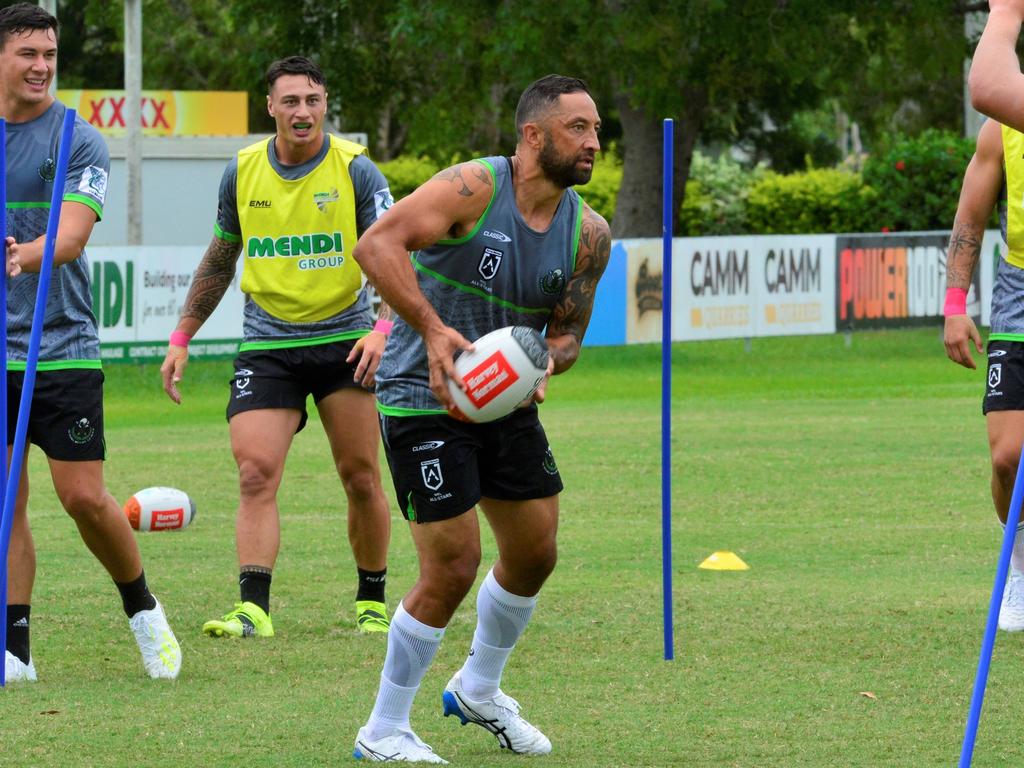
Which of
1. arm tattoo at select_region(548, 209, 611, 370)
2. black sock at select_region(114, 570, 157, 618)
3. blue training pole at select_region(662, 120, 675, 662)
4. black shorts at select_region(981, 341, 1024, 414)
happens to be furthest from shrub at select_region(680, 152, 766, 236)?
arm tattoo at select_region(548, 209, 611, 370)

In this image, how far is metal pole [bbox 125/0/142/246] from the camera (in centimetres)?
2542

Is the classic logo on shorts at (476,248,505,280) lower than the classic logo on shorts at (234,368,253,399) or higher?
higher

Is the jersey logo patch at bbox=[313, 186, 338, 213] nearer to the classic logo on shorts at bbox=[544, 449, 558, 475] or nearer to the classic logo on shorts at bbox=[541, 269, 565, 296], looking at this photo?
the classic logo on shorts at bbox=[541, 269, 565, 296]


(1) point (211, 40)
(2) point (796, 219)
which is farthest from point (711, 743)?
(1) point (211, 40)

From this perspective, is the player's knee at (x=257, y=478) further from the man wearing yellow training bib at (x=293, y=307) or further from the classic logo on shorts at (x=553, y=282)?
the classic logo on shorts at (x=553, y=282)

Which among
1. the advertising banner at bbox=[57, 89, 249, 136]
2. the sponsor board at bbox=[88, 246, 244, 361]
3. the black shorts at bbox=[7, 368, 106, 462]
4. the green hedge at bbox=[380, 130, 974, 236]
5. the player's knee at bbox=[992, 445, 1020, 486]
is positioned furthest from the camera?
the advertising banner at bbox=[57, 89, 249, 136]

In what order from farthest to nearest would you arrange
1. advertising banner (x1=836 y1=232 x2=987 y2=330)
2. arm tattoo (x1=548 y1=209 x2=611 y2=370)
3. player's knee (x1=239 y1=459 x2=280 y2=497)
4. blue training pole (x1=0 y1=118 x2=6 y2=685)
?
advertising banner (x1=836 y1=232 x2=987 y2=330)
player's knee (x1=239 y1=459 x2=280 y2=497)
blue training pole (x1=0 y1=118 x2=6 y2=685)
arm tattoo (x1=548 y1=209 x2=611 y2=370)

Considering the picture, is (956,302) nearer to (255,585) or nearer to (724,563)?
(724,563)

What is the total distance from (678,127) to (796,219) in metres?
5.93

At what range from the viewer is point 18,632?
6957 mm

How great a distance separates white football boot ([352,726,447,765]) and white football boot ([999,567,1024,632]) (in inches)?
122

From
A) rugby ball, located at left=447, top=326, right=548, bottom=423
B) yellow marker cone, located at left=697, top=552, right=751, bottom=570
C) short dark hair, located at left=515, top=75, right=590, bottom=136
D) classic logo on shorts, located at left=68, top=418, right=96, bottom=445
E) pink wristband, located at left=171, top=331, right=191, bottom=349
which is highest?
short dark hair, located at left=515, top=75, right=590, bottom=136

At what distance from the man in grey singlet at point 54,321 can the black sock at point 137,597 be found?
3cm

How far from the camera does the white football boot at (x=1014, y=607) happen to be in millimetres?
7844
